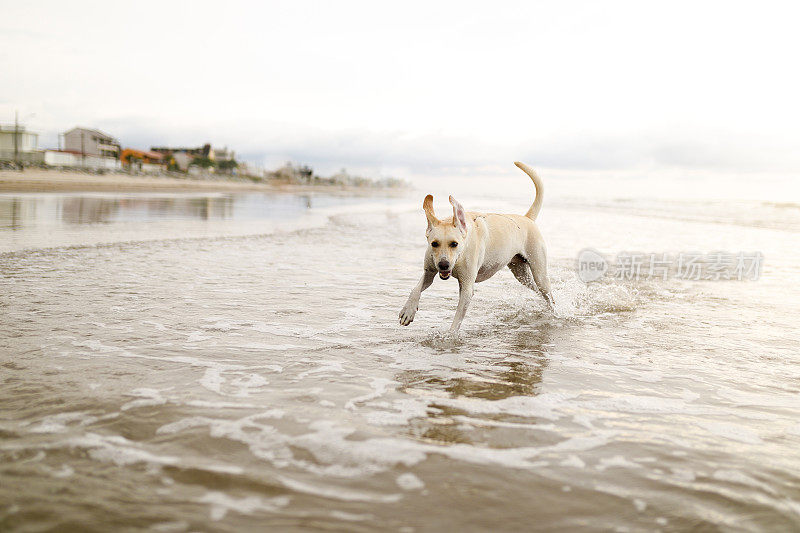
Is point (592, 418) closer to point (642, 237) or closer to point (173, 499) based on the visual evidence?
point (173, 499)

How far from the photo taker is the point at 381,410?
3.56 metres

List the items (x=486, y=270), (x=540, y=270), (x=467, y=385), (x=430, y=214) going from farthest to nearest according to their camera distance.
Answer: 1. (x=540, y=270)
2. (x=486, y=270)
3. (x=430, y=214)
4. (x=467, y=385)

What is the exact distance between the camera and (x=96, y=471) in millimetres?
2635

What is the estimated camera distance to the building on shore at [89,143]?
291 ft

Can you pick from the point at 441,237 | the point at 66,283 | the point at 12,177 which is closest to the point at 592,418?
the point at 441,237

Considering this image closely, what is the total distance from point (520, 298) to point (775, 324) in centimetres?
324

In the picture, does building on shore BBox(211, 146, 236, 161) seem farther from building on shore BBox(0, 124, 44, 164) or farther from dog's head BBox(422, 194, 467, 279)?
dog's head BBox(422, 194, 467, 279)

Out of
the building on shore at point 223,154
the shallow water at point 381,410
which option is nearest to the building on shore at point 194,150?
the building on shore at point 223,154

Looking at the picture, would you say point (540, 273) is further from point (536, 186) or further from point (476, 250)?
point (476, 250)

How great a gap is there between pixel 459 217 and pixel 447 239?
0.26 metres

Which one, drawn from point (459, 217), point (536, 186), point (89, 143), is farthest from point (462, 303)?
point (89, 143)

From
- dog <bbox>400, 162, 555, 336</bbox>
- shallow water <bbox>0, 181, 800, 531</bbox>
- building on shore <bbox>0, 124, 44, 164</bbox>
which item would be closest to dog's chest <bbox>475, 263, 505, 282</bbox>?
dog <bbox>400, 162, 555, 336</bbox>

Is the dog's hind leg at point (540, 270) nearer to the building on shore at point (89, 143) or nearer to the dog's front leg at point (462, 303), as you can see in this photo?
the dog's front leg at point (462, 303)

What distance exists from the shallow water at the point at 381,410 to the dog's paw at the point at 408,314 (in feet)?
0.83
